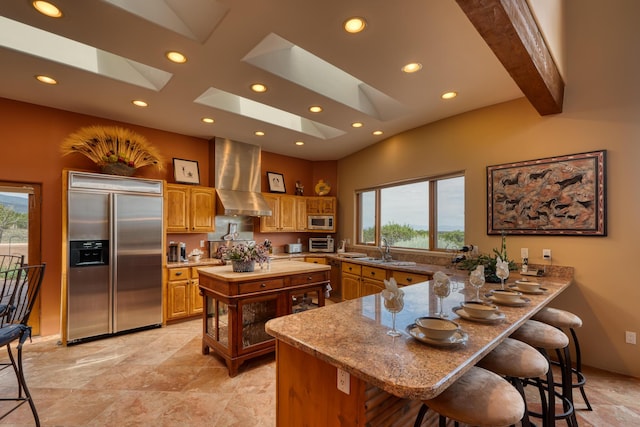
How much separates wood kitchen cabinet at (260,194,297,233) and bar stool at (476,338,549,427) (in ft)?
14.2

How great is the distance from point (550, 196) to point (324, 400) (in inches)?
125

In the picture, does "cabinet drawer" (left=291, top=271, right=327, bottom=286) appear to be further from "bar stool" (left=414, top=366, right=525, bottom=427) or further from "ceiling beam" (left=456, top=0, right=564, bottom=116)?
"ceiling beam" (left=456, top=0, right=564, bottom=116)

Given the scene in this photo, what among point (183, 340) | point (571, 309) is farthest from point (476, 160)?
point (183, 340)

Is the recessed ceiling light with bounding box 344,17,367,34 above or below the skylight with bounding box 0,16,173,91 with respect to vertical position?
below

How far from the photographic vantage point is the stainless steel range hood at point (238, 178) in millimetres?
4770

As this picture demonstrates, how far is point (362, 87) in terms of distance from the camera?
357 cm

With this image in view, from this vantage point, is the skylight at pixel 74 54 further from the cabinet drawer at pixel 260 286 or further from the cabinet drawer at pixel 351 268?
the cabinet drawer at pixel 351 268

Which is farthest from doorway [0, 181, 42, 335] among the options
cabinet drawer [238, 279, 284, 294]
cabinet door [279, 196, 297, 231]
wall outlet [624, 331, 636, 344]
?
wall outlet [624, 331, 636, 344]

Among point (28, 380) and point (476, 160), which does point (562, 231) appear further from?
point (28, 380)

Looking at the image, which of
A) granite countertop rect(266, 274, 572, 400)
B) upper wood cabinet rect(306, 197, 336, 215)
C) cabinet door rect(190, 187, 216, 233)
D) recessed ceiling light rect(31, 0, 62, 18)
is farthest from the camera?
upper wood cabinet rect(306, 197, 336, 215)

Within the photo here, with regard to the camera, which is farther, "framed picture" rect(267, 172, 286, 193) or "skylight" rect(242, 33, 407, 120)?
"framed picture" rect(267, 172, 286, 193)

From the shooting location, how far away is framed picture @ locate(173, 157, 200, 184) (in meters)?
4.53

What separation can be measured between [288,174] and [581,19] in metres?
4.73

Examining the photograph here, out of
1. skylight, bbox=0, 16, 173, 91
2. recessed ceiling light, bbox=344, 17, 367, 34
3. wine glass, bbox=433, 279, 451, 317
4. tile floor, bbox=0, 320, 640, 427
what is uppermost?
skylight, bbox=0, 16, 173, 91
